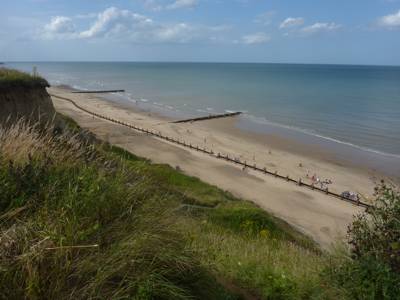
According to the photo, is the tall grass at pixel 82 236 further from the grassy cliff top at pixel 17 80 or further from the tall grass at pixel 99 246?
the grassy cliff top at pixel 17 80

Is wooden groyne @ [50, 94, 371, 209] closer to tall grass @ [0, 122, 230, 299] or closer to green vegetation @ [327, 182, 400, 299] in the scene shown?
green vegetation @ [327, 182, 400, 299]

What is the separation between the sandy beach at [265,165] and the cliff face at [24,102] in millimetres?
12893

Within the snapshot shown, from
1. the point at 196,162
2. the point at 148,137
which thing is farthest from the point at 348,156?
the point at 148,137

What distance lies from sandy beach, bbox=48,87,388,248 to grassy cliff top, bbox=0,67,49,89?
13.6 m

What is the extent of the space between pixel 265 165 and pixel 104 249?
30.8 metres

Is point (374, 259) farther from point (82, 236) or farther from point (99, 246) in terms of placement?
point (82, 236)

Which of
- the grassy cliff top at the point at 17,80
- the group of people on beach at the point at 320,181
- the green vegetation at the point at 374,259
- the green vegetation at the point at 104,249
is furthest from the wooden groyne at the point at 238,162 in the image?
the grassy cliff top at the point at 17,80

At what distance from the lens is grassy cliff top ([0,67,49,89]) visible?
61.6 feet

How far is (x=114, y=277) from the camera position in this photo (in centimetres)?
344

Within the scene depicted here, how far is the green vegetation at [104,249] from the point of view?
3188mm

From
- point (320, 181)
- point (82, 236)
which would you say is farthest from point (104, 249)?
point (320, 181)

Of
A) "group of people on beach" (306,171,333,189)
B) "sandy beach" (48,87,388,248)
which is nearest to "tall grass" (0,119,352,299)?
"sandy beach" (48,87,388,248)

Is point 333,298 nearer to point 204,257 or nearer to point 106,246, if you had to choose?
point 204,257

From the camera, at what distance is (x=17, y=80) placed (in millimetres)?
19766
